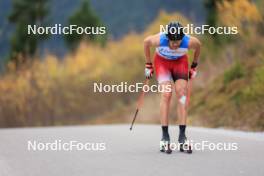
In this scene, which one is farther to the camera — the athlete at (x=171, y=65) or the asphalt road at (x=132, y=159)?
the athlete at (x=171, y=65)

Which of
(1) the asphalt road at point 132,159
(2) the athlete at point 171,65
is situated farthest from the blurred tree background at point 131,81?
(2) the athlete at point 171,65

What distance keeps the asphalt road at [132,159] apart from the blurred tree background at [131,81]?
11.2 feet

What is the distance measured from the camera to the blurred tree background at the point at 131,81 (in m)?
18.3

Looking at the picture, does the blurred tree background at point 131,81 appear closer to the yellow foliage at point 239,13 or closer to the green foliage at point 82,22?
the yellow foliage at point 239,13

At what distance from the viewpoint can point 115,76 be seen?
121ft

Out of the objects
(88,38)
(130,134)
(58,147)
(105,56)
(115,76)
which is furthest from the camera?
(88,38)

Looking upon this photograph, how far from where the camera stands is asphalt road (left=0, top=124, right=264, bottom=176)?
8.36m

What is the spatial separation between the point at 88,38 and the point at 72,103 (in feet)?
90.8

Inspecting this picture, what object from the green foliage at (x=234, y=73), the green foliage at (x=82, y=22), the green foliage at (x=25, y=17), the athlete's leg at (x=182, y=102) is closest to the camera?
the athlete's leg at (x=182, y=102)

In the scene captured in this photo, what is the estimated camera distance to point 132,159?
31.6ft

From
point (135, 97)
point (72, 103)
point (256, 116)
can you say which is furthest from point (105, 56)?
point (256, 116)

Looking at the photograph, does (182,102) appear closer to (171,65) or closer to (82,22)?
(171,65)

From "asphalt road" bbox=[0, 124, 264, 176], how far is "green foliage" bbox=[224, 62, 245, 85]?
6.63m

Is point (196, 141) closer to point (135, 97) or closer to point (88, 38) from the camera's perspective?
point (135, 97)
